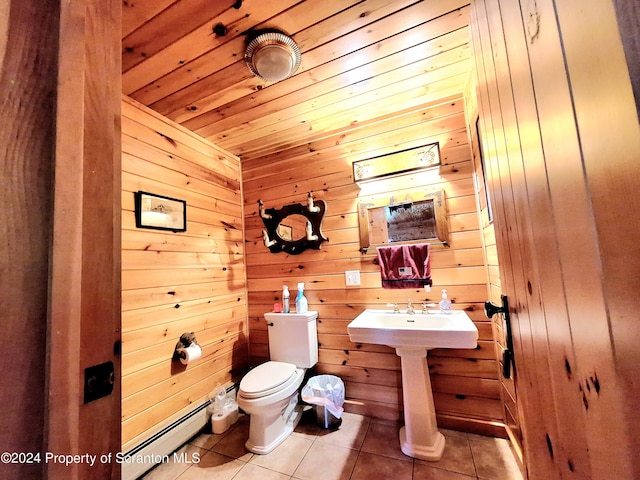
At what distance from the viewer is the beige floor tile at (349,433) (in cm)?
162

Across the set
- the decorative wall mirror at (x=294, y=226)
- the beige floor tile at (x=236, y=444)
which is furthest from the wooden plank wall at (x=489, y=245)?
the beige floor tile at (x=236, y=444)

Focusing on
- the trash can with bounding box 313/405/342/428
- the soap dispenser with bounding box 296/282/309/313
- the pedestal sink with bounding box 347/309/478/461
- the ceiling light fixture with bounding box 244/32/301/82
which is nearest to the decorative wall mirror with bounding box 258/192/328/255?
the soap dispenser with bounding box 296/282/309/313

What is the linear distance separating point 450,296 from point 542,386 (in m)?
1.33

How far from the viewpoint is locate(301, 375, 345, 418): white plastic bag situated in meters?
1.75

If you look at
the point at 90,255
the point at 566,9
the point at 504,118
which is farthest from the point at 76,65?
the point at 504,118

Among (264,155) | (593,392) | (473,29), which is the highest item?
(264,155)

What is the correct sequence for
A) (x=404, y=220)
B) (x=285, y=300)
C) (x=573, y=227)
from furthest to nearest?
(x=285, y=300)
(x=404, y=220)
(x=573, y=227)

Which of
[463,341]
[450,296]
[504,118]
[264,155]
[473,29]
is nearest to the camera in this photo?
[504,118]

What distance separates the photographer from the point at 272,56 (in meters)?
1.29

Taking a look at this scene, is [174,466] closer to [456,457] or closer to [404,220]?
[456,457]

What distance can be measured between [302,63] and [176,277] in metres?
1.65

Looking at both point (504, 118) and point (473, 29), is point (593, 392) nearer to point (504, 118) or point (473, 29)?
point (504, 118)

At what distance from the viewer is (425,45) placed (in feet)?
4.45

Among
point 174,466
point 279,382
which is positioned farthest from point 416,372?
point 174,466
